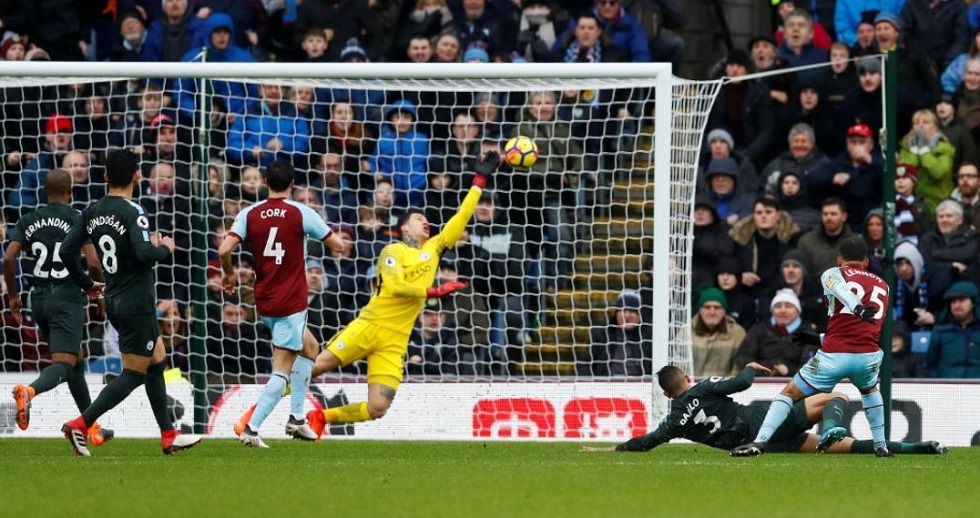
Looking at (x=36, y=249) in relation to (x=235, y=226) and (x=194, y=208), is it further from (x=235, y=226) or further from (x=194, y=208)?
(x=194, y=208)

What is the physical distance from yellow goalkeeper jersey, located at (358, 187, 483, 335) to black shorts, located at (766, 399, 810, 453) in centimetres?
288

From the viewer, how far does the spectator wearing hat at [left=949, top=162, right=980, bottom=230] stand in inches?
635

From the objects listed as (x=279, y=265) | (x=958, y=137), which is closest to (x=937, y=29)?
(x=958, y=137)

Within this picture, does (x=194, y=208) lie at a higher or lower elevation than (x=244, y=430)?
higher

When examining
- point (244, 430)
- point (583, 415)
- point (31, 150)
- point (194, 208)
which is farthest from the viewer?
point (31, 150)

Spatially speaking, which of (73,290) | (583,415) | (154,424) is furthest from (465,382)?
(73,290)

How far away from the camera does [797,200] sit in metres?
16.5

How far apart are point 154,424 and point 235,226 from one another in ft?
11.0

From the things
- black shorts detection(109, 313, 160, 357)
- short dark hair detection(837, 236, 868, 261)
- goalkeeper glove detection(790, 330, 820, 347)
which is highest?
short dark hair detection(837, 236, 868, 261)

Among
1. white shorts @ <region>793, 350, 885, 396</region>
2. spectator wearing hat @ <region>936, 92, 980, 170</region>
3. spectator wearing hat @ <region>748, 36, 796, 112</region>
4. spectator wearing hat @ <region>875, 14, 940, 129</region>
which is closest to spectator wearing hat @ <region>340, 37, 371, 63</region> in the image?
spectator wearing hat @ <region>748, 36, 796, 112</region>

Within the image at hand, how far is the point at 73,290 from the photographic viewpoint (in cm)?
1223

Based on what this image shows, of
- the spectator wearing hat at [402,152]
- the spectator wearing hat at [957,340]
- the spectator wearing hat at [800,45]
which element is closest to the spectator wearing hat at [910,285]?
the spectator wearing hat at [957,340]

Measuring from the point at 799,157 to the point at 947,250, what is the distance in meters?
1.74

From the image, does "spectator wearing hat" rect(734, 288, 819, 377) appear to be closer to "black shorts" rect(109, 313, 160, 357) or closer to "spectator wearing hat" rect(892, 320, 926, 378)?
"spectator wearing hat" rect(892, 320, 926, 378)
